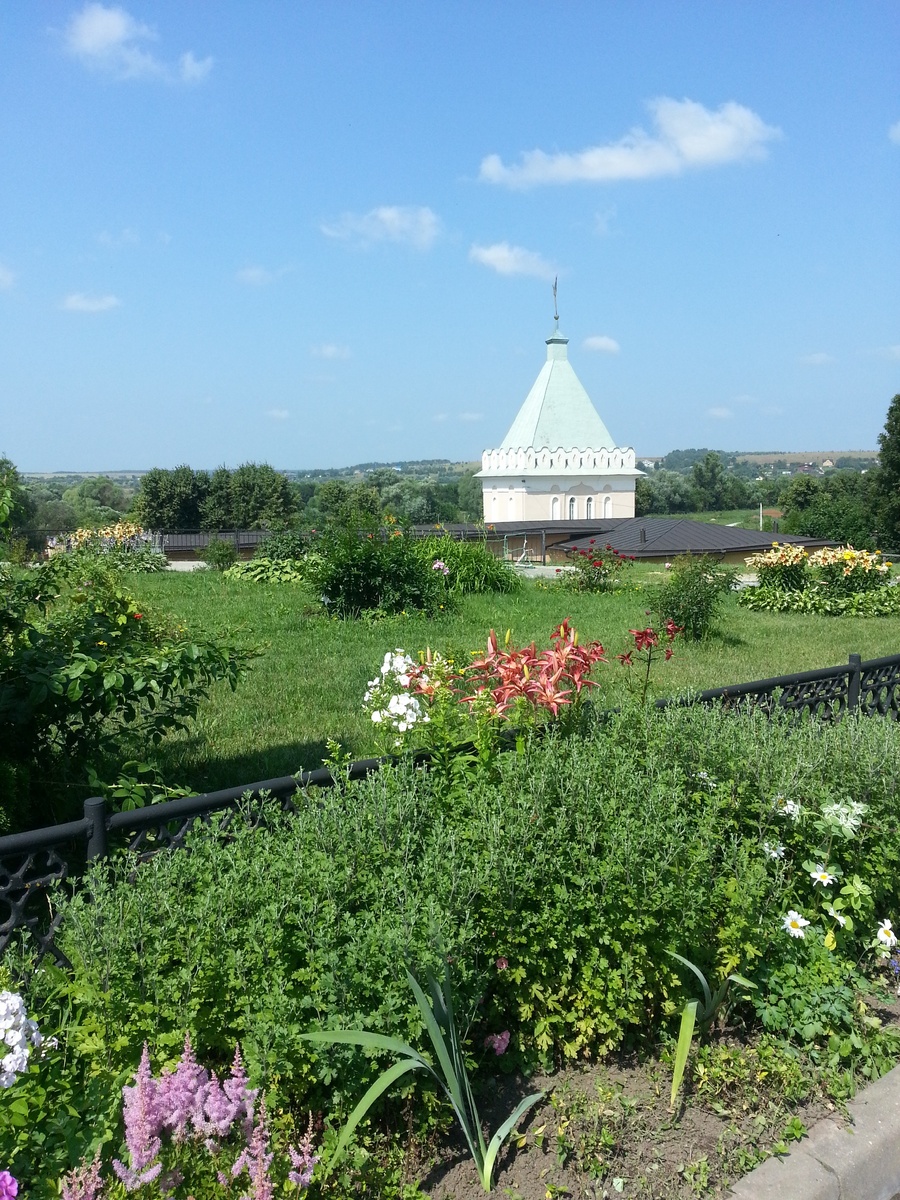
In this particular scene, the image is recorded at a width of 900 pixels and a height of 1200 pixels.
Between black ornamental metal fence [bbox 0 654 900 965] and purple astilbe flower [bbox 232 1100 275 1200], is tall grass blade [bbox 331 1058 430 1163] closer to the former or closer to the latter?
purple astilbe flower [bbox 232 1100 275 1200]

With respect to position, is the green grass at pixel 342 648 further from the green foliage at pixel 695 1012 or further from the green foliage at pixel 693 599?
the green foliage at pixel 695 1012

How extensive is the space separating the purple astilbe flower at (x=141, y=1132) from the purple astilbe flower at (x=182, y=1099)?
2cm

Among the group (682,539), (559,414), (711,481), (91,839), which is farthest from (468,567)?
(711,481)

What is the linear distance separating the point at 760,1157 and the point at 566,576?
13613 mm

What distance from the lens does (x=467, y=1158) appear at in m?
2.20

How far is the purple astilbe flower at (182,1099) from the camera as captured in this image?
1.79 metres

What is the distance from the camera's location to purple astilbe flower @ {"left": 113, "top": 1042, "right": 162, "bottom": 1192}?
1.64m

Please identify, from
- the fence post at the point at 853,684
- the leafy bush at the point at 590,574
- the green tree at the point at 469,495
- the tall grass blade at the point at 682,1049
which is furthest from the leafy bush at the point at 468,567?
the green tree at the point at 469,495

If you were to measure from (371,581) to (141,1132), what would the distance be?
998 cm

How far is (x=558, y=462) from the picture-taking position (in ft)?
128

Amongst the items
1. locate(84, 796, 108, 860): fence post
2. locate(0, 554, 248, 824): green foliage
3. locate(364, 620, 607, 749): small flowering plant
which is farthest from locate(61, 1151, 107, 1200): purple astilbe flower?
locate(364, 620, 607, 749): small flowering plant

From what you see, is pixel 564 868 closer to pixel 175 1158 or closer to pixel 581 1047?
pixel 581 1047

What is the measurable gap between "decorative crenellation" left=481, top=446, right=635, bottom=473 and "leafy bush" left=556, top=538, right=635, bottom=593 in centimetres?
2357

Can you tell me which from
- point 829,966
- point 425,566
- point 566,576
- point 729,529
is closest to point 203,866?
point 829,966
